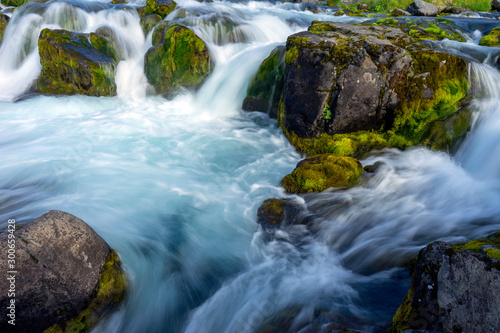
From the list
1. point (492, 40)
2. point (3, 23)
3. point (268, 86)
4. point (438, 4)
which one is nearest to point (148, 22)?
point (3, 23)

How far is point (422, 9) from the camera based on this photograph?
61.7 feet

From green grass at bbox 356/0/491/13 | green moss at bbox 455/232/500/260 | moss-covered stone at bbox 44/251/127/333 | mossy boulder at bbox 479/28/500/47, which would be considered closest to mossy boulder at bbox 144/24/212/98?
moss-covered stone at bbox 44/251/127/333

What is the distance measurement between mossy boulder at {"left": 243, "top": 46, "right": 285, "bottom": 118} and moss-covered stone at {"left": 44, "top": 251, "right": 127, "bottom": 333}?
6.31m

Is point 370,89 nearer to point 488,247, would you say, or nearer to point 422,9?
point 488,247

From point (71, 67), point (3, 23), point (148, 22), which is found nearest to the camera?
point (71, 67)

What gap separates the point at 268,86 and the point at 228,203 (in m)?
4.40

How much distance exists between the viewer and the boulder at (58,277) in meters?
2.81

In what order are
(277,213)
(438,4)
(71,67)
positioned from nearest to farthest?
(277,213), (71,67), (438,4)

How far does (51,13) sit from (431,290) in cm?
1687

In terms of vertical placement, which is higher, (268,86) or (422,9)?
(422,9)

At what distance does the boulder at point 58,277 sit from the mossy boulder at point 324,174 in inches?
130

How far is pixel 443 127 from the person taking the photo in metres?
6.08

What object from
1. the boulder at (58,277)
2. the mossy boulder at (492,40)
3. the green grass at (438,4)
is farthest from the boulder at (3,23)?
the green grass at (438,4)

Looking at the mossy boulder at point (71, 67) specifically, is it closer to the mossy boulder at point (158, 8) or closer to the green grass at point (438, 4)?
the mossy boulder at point (158, 8)
